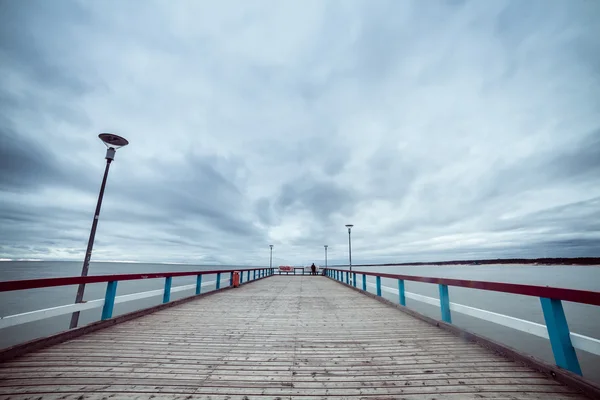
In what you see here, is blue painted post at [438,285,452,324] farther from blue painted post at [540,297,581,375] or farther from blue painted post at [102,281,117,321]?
blue painted post at [102,281,117,321]

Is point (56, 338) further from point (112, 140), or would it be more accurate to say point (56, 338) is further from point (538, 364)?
point (538, 364)

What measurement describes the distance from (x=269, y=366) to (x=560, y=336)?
3.56m

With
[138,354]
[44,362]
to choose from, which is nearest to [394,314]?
[138,354]

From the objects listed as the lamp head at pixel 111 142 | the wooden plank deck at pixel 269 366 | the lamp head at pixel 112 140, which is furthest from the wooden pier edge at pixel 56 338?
the lamp head at pixel 112 140

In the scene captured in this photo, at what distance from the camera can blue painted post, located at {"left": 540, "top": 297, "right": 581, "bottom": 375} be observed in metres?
2.98

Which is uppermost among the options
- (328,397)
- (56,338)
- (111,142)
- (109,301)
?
(111,142)

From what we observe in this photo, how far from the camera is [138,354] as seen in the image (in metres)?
3.74

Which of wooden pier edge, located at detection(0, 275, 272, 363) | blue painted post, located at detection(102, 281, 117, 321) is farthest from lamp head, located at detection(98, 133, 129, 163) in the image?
wooden pier edge, located at detection(0, 275, 272, 363)

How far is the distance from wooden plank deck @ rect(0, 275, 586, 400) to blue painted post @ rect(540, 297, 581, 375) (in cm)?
31

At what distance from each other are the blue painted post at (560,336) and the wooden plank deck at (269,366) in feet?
1.01

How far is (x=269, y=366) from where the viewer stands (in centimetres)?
338

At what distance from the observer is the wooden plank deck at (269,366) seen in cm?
272

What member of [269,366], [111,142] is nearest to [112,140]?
[111,142]

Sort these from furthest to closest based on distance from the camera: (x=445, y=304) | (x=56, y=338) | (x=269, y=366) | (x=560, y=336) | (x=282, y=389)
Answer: (x=445, y=304) → (x=56, y=338) → (x=269, y=366) → (x=560, y=336) → (x=282, y=389)
